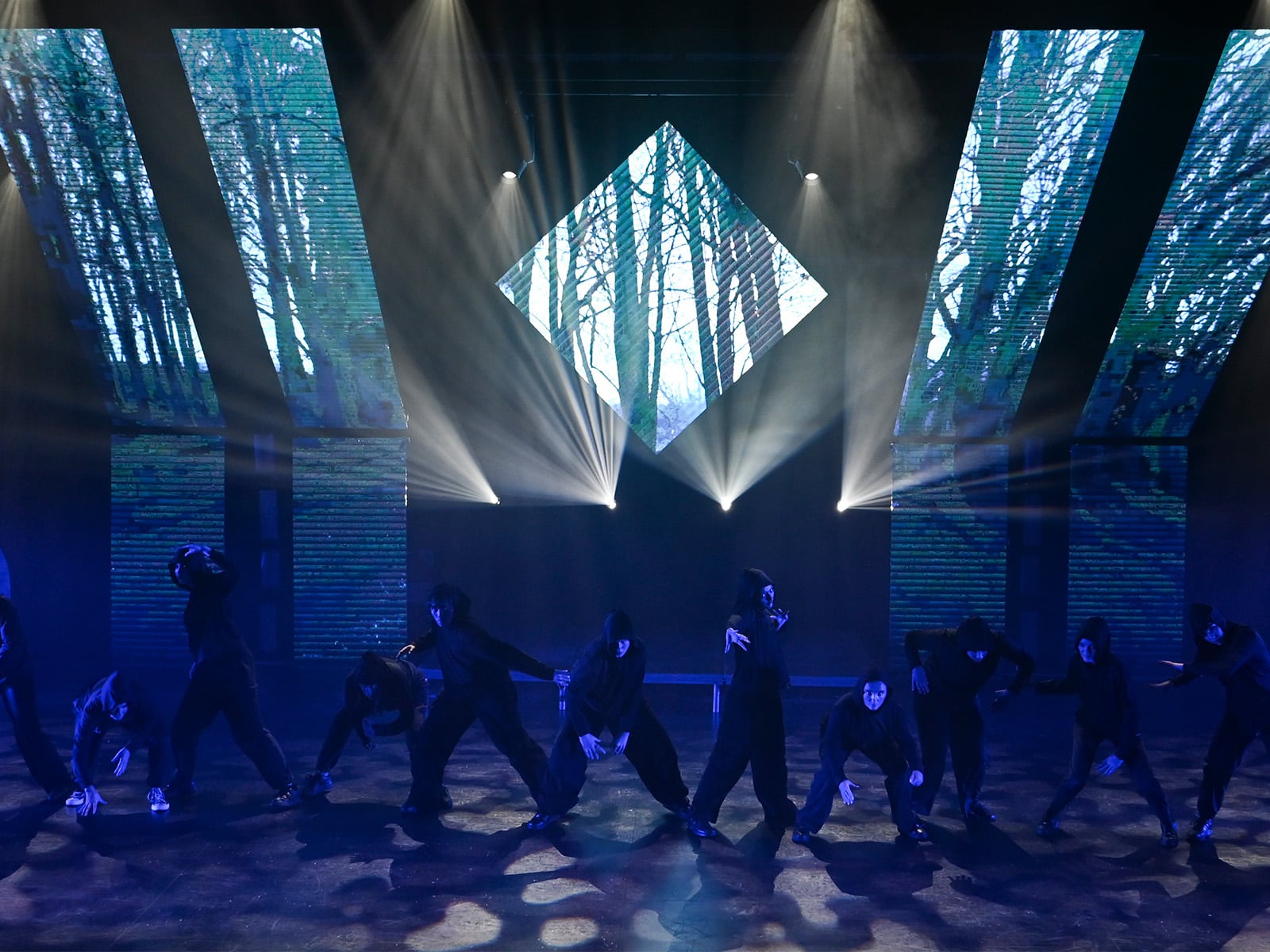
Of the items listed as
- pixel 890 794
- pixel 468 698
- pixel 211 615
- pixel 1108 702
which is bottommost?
pixel 890 794

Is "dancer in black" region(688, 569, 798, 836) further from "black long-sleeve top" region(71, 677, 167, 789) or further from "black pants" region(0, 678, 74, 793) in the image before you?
"black pants" region(0, 678, 74, 793)

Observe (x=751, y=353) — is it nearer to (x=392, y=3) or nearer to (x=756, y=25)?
(x=756, y=25)

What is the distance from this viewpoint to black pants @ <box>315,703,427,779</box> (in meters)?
6.60

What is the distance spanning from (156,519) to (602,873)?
6491 millimetres

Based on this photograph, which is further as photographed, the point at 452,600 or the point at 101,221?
the point at 101,221

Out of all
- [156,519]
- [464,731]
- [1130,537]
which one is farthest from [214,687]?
[1130,537]

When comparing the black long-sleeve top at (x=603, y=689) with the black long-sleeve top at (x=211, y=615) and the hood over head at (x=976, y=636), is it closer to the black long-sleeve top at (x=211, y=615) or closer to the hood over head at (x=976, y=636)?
the hood over head at (x=976, y=636)

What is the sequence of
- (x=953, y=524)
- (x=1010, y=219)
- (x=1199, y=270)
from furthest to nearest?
1. (x=953, y=524)
2. (x=1199, y=270)
3. (x=1010, y=219)

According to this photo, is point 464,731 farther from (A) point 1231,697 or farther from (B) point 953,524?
(B) point 953,524

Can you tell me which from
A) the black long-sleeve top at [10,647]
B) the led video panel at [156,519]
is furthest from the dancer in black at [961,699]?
the led video panel at [156,519]

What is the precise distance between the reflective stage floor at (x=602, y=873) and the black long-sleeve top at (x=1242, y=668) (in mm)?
851

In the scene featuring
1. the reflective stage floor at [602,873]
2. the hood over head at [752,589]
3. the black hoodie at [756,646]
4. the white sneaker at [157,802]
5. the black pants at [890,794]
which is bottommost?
the reflective stage floor at [602,873]

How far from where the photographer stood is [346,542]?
33.3ft

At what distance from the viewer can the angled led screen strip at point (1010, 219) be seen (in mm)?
7562
